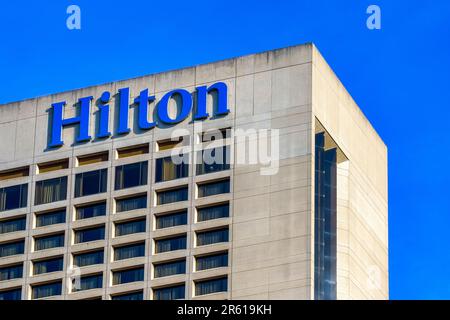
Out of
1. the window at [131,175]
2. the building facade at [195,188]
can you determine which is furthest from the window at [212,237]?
the window at [131,175]

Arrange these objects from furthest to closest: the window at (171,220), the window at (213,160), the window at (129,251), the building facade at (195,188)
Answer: the window at (129,251) → the window at (213,160) → the window at (171,220) → the building facade at (195,188)

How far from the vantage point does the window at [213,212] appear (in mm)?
126688

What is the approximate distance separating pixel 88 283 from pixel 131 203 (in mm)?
7809

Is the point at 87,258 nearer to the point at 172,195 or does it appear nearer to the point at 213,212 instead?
the point at 172,195

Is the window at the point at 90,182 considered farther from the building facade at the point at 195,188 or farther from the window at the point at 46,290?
the window at the point at 46,290

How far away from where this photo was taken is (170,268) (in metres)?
127

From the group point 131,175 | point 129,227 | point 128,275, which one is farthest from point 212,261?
point 131,175

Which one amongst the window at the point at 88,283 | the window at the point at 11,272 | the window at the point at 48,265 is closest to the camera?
the window at the point at 88,283

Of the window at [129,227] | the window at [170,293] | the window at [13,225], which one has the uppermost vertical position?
the window at [13,225]

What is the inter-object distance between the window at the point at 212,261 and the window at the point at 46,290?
13.6 meters

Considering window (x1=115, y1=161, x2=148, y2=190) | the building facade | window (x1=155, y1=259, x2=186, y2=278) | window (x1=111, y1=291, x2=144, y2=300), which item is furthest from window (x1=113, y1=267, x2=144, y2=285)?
window (x1=115, y1=161, x2=148, y2=190)

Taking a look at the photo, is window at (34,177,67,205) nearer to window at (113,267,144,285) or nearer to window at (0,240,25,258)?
window at (0,240,25,258)

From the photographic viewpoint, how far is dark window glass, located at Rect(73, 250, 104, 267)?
13162cm

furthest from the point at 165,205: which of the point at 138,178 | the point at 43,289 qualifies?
the point at 43,289
